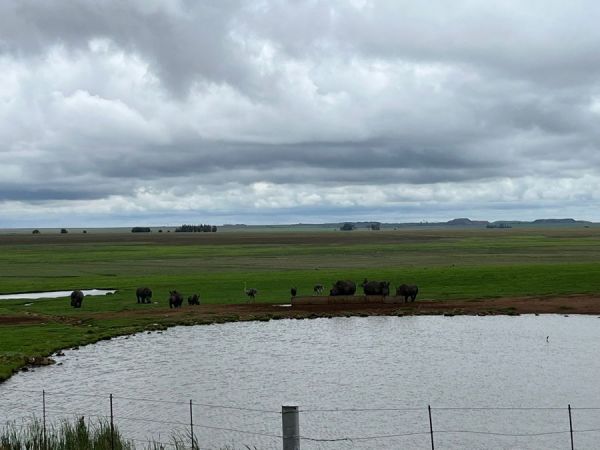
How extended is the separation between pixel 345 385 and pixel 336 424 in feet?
21.7

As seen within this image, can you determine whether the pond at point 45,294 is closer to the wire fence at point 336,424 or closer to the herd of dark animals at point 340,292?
the herd of dark animals at point 340,292

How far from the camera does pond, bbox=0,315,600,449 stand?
91.0 feet

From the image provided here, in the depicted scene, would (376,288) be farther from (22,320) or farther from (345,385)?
(345,385)

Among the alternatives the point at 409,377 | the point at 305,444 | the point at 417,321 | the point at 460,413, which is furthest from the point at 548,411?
the point at 417,321

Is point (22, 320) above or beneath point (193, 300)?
beneath

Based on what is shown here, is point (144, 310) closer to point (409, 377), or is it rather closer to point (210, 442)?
point (409, 377)


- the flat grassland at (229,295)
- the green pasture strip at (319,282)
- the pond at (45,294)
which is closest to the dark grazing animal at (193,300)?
the flat grassland at (229,295)

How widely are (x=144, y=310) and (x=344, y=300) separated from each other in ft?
61.8

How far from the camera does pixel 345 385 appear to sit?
35438mm

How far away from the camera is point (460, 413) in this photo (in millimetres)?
29656

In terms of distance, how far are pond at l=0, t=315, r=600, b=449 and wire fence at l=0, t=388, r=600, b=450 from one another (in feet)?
0.26

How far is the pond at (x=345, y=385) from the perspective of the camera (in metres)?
27.8

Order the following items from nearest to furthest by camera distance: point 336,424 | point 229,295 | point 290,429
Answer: point 290,429
point 336,424
point 229,295

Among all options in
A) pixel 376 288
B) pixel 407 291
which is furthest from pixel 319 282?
pixel 407 291
